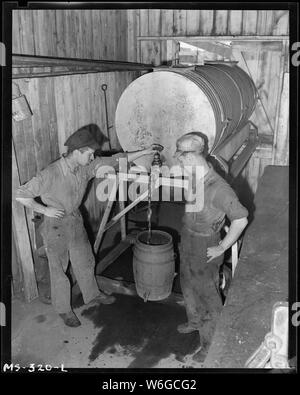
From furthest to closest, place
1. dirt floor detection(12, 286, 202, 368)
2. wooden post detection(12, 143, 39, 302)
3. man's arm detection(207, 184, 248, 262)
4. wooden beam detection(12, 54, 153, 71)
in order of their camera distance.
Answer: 1. wooden post detection(12, 143, 39, 302)
2. dirt floor detection(12, 286, 202, 368)
3. wooden beam detection(12, 54, 153, 71)
4. man's arm detection(207, 184, 248, 262)

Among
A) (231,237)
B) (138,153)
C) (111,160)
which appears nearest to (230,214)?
(231,237)

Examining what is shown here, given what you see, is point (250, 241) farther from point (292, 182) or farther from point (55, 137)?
point (55, 137)

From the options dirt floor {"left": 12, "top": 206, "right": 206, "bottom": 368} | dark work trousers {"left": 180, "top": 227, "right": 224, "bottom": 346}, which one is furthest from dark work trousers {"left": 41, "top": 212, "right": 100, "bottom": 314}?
dark work trousers {"left": 180, "top": 227, "right": 224, "bottom": 346}

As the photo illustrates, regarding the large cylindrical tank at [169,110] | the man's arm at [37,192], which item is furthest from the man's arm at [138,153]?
the man's arm at [37,192]

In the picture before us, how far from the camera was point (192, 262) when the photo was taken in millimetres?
4227

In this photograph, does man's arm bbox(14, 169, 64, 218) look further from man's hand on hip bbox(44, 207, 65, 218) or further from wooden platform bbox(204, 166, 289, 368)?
wooden platform bbox(204, 166, 289, 368)

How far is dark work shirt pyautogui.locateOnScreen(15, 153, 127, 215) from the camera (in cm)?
414

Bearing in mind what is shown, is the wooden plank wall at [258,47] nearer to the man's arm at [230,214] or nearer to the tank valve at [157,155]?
the tank valve at [157,155]

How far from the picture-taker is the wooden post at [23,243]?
460 cm

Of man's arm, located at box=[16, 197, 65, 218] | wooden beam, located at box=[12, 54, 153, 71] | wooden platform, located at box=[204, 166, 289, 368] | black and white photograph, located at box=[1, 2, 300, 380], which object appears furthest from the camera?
man's arm, located at box=[16, 197, 65, 218]

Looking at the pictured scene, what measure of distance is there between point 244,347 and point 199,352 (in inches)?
75.3

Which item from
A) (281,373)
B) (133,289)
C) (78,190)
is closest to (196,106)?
(78,190)

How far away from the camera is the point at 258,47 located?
25.3 feet

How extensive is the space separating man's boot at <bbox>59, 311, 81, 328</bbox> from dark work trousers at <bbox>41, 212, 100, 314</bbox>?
7 centimetres
